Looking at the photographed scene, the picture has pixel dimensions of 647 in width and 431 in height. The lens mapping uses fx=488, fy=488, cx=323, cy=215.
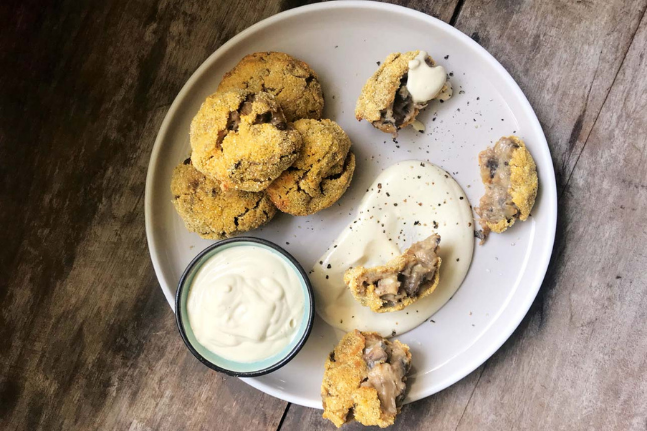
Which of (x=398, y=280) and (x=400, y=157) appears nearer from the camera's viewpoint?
(x=398, y=280)

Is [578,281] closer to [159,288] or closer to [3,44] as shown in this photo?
[159,288]

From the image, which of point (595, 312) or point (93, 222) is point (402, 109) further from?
point (93, 222)

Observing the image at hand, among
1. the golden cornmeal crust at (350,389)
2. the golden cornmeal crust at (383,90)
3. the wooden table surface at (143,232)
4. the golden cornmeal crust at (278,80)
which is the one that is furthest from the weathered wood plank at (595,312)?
the golden cornmeal crust at (278,80)

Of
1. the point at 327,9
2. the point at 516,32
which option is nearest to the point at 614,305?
the point at 516,32

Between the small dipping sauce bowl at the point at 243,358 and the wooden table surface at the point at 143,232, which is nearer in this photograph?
the small dipping sauce bowl at the point at 243,358

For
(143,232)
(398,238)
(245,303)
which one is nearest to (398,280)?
(398,238)

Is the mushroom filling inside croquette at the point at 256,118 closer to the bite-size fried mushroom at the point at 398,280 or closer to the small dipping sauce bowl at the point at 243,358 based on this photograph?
the small dipping sauce bowl at the point at 243,358

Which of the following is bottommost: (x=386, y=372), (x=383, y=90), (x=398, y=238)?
(x=386, y=372)

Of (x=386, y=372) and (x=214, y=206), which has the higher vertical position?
(x=214, y=206)
